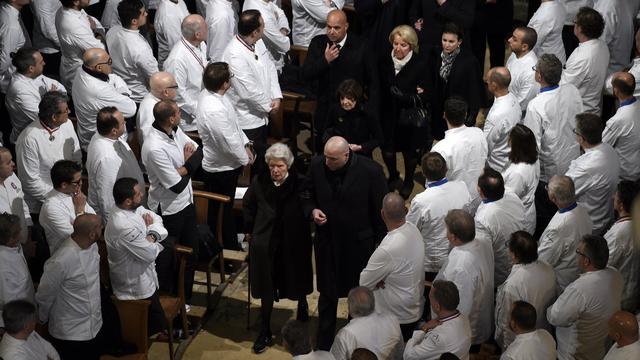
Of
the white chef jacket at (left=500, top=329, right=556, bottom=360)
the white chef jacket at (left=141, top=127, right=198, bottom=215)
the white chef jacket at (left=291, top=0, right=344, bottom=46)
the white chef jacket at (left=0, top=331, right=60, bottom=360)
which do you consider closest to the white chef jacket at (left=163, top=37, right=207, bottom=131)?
the white chef jacket at (left=141, top=127, right=198, bottom=215)

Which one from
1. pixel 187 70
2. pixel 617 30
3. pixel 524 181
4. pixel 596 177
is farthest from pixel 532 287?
pixel 617 30

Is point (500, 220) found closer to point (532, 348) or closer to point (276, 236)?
point (532, 348)

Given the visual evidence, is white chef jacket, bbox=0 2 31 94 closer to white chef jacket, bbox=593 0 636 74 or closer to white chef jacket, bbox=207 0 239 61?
white chef jacket, bbox=207 0 239 61

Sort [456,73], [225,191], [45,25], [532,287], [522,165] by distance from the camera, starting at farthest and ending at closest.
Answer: [45,25]
[456,73]
[225,191]
[522,165]
[532,287]

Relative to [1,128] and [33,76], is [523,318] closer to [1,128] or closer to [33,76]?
[33,76]

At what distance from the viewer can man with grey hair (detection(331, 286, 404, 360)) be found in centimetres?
555

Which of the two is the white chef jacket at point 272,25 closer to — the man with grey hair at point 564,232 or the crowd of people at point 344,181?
the crowd of people at point 344,181

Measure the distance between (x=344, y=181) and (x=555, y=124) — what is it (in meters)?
2.07

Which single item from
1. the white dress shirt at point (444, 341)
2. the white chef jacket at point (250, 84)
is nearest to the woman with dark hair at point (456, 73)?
the white chef jacket at point (250, 84)

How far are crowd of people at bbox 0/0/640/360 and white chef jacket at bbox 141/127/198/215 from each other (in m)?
0.02

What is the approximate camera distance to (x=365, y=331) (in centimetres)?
556

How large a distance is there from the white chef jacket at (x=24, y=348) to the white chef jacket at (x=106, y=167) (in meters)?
1.43

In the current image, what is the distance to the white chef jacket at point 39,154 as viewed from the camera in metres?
7.00

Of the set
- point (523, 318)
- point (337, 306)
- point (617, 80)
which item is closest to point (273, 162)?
point (337, 306)
